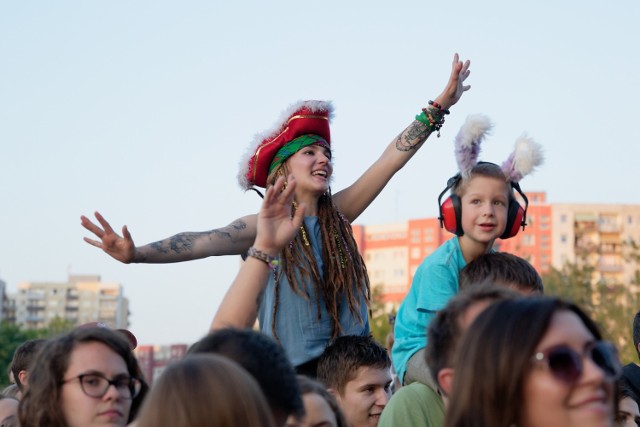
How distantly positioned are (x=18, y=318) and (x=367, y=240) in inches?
2715

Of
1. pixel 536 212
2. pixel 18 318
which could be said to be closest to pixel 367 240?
pixel 536 212

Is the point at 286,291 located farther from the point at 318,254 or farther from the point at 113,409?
the point at 113,409

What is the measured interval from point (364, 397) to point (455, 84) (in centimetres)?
166

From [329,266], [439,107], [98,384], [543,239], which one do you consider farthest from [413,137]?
[543,239]

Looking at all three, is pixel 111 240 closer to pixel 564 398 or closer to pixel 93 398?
pixel 93 398

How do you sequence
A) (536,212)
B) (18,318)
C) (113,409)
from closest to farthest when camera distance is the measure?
(113,409), (536,212), (18,318)

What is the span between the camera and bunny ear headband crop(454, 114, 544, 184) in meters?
5.54

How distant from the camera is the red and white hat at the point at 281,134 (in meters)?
6.20

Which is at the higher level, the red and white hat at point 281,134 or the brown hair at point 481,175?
the red and white hat at point 281,134

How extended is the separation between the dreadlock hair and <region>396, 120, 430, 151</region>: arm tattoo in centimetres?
46

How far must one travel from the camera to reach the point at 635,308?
159ft

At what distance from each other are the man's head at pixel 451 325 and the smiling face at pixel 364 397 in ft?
6.93

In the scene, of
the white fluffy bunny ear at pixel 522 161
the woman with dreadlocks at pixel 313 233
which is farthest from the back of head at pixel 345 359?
the white fluffy bunny ear at pixel 522 161

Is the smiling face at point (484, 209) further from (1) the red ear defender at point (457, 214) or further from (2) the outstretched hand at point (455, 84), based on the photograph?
(2) the outstretched hand at point (455, 84)
